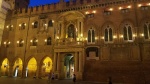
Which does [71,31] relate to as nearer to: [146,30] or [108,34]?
[108,34]

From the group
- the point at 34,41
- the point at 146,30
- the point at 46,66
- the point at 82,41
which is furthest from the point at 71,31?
the point at 146,30

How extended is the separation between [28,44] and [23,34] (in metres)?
2.90

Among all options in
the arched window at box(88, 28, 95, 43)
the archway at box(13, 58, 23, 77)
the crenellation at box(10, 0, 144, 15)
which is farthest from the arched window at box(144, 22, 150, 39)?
the archway at box(13, 58, 23, 77)

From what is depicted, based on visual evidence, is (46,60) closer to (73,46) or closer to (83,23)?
(73,46)

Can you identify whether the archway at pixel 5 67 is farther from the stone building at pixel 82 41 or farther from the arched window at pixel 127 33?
the arched window at pixel 127 33

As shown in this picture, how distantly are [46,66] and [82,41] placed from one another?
945cm

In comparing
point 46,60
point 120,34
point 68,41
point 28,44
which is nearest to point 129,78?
point 120,34

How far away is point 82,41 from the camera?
1011 inches

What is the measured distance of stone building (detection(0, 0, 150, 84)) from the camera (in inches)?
891

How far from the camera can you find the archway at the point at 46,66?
2838cm

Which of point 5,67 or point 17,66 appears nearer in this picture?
point 17,66

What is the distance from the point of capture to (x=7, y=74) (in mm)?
30516

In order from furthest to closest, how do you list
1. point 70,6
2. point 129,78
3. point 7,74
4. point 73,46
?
point 7,74
point 70,6
point 73,46
point 129,78

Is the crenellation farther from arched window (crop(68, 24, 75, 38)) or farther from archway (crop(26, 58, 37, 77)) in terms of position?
archway (crop(26, 58, 37, 77))
